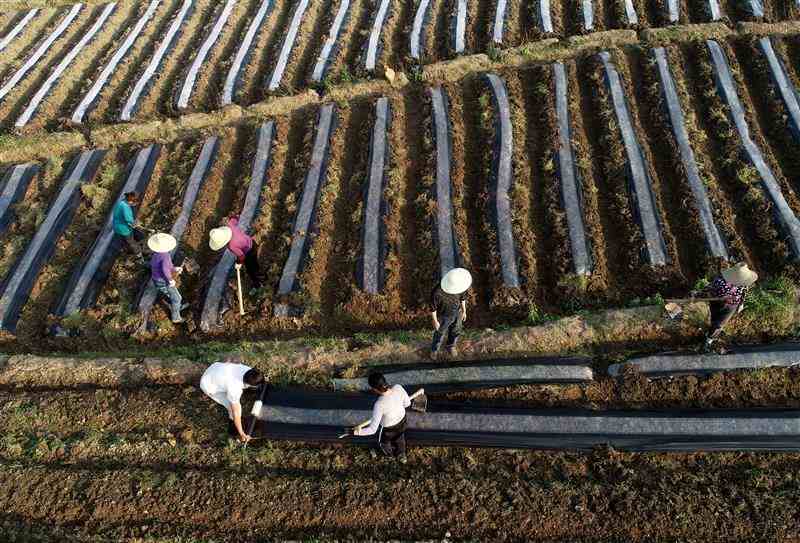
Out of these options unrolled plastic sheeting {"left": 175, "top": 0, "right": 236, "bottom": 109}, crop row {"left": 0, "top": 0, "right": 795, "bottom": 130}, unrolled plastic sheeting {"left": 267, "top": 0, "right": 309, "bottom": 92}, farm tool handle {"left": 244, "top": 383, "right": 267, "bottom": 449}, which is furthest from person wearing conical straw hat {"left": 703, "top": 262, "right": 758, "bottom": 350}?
unrolled plastic sheeting {"left": 175, "top": 0, "right": 236, "bottom": 109}

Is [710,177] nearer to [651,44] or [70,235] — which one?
[651,44]

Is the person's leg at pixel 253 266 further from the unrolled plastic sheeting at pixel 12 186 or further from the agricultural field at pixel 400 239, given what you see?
the unrolled plastic sheeting at pixel 12 186

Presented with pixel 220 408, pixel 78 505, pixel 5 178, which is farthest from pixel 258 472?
pixel 5 178

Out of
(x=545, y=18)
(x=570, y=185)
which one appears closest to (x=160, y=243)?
(x=570, y=185)

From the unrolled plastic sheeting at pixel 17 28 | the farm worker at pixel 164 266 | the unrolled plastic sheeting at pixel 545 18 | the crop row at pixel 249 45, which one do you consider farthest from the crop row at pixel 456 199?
the unrolled plastic sheeting at pixel 17 28

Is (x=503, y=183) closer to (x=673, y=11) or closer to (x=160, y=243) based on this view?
(x=160, y=243)

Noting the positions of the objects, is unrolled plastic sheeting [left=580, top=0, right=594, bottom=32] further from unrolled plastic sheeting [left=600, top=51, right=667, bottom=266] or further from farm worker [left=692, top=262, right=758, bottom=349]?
farm worker [left=692, top=262, right=758, bottom=349]

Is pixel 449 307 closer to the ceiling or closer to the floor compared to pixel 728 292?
closer to the ceiling
